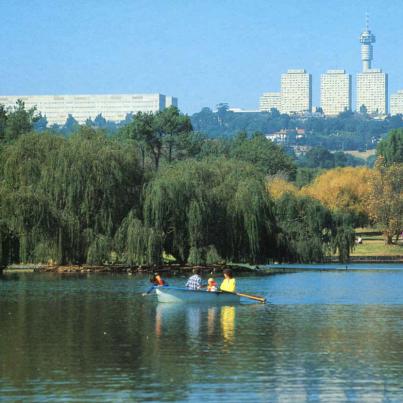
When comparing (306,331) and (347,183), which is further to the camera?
(347,183)

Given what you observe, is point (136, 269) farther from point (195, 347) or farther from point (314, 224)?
→ point (195, 347)

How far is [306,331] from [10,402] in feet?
43.3

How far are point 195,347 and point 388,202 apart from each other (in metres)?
72.8

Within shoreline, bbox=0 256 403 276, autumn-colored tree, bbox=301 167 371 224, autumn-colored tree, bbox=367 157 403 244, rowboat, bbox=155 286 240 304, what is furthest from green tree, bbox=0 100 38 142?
rowboat, bbox=155 286 240 304

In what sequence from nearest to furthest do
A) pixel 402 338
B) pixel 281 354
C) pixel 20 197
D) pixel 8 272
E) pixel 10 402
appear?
pixel 10 402 < pixel 281 354 < pixel 402 338 < pixel 20 197 < pixel 8 272

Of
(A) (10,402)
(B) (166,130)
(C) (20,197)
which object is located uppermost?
(B) (166,130)

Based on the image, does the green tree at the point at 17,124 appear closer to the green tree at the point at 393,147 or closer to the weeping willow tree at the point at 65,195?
the weeping willow tree at the point at 65,195

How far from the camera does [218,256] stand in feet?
194

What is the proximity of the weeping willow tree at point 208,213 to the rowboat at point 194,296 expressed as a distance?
50.2ft

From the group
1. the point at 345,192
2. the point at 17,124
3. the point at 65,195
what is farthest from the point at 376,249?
the point at 65,195

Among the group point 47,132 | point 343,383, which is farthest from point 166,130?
point 343,383

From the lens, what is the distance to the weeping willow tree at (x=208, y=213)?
58.8m

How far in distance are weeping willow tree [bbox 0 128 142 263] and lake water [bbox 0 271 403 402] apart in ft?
25.3

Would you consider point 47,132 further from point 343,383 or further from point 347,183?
point 347,183
